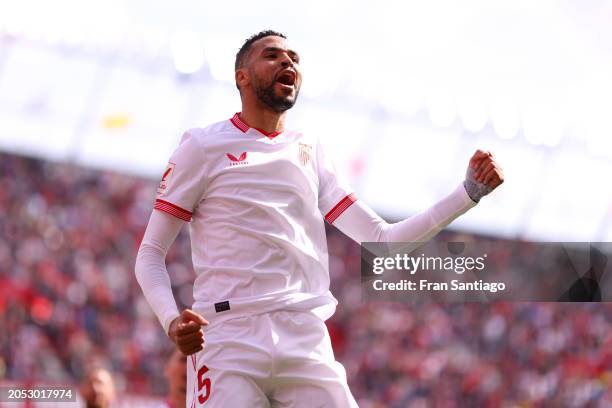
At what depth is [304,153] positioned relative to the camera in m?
3.70

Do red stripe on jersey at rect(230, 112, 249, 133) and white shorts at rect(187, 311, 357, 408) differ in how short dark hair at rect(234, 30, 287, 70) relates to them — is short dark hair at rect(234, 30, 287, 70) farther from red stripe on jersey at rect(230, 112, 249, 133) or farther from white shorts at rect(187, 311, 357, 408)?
white shorts at rect(187, 311, 357, 408)

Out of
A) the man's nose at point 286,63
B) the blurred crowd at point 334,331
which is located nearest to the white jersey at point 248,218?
the man's nose at point 286,63

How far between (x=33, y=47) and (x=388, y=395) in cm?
875

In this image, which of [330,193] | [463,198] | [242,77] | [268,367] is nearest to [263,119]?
[242,77]

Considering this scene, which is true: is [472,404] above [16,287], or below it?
below

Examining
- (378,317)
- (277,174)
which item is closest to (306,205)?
(277,174)

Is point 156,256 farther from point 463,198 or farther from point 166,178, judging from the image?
point 463,198

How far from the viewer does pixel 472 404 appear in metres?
17.2

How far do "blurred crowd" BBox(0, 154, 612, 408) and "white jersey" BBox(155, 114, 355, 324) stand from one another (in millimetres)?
11832

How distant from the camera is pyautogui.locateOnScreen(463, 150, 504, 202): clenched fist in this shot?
3.44 meters

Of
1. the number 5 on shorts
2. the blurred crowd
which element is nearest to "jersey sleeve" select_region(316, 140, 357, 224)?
the number 5 on shorts

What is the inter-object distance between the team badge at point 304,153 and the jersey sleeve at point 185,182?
34 centimetres

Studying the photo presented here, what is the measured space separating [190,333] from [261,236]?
0.44 m

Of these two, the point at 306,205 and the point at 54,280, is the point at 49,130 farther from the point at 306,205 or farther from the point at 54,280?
the point at 306,205
